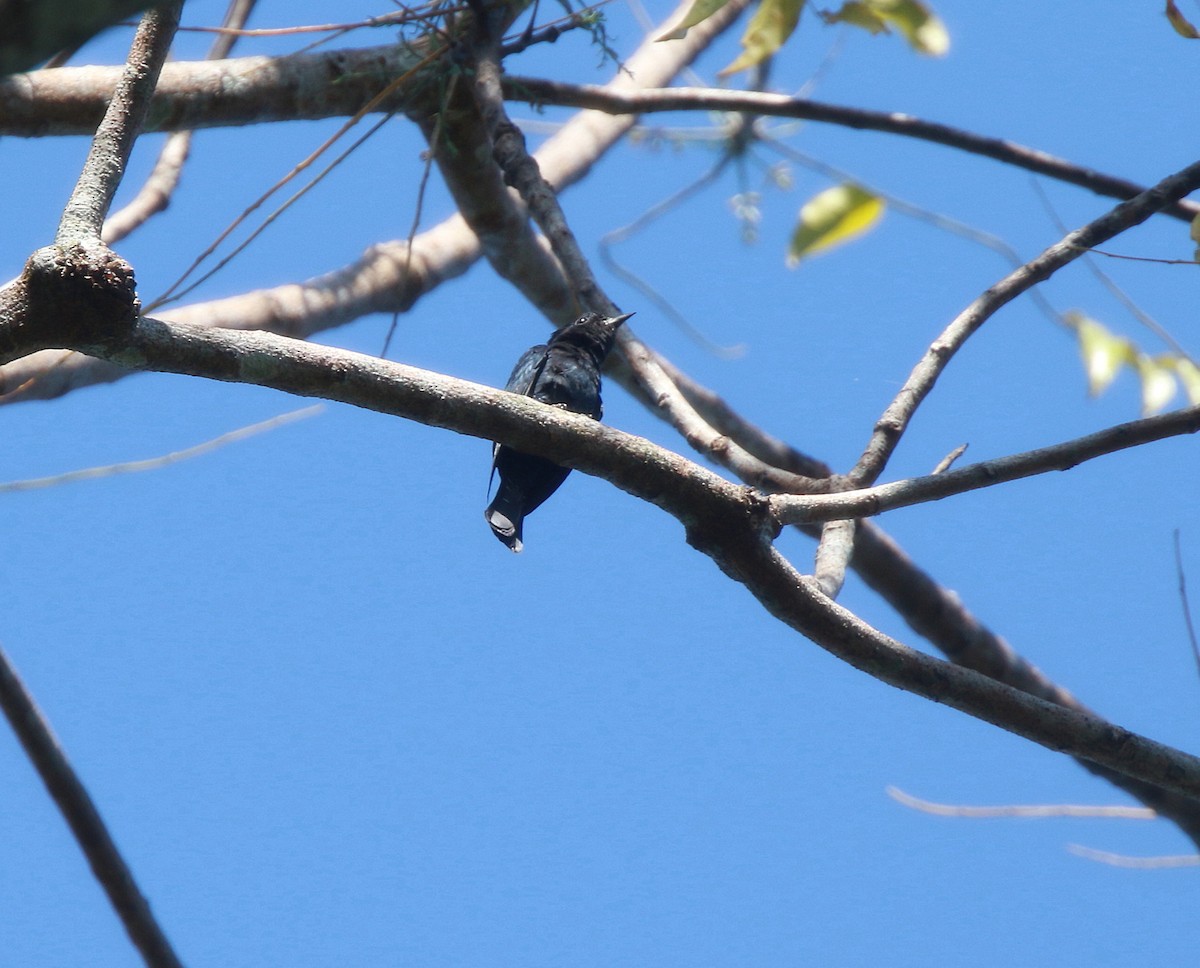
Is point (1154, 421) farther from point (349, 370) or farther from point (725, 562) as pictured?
point (349, 370)

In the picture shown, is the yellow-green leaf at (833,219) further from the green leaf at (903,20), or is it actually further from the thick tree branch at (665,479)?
the thick tree branch at (665,479)

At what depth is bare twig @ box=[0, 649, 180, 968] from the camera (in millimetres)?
3229

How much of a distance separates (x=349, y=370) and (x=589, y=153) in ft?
13.1

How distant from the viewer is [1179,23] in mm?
2645

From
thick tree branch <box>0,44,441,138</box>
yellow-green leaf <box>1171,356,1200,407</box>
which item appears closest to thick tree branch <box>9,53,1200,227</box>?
thick tree branch <box>0,44,441,138</box>

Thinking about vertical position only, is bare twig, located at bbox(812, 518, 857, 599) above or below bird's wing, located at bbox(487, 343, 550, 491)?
below

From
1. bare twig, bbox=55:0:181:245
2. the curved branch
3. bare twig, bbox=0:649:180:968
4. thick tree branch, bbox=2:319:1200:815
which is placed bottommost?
bare twig, bbox=0:649:180:968

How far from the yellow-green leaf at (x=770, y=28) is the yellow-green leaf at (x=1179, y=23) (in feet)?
2.99

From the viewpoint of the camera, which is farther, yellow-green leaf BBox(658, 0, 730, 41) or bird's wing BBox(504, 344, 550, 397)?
bird's wing BBox(504, 344, 550, 397)

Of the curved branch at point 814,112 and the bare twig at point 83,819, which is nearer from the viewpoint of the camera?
the bare twig at point 83,819

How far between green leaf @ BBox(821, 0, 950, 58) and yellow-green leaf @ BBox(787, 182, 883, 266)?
0.48 meters

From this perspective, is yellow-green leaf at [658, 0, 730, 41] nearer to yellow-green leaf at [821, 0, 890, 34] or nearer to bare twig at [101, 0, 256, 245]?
yellow-green leaf at [821, 0, 890, 34]

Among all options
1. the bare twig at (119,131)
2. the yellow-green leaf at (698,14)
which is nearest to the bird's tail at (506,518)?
the yellow-green leaf at (698,14)

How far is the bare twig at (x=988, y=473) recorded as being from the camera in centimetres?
244
